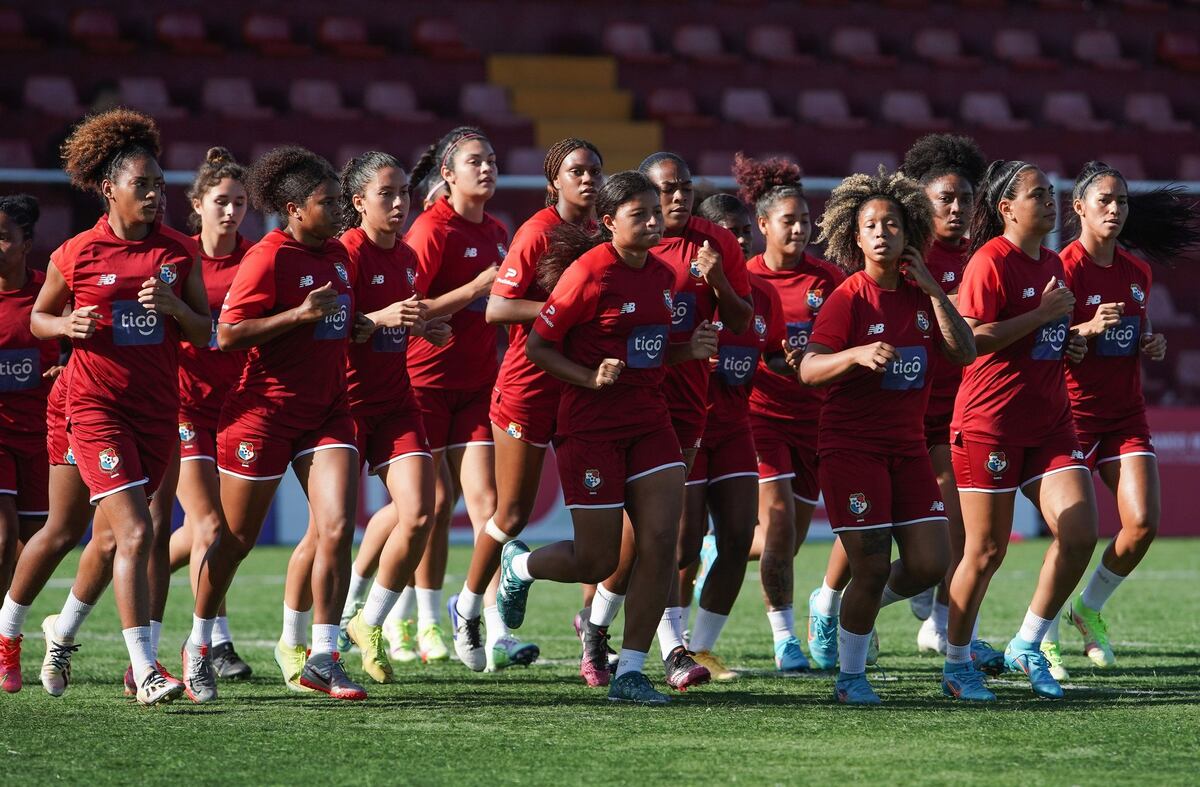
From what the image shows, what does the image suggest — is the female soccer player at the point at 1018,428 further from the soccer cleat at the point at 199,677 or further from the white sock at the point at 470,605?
the soccer cleat at the point at 199,677

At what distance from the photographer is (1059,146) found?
1872 cm

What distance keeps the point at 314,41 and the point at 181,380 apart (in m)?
12.7

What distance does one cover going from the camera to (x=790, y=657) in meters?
7.54

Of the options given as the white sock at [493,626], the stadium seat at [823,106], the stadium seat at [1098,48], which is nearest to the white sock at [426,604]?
the white sock at [493,626]

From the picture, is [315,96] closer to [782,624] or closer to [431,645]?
[431,645]

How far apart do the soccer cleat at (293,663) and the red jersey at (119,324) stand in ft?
3.70

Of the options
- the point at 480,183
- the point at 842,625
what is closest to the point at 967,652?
the point at 842,625

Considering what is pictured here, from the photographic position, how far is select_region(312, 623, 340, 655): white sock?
645 centimetres

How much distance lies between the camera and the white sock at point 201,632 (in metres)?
6.50

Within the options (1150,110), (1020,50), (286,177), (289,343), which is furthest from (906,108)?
(289,343)

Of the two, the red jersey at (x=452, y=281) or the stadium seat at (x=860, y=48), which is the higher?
the stadium seat at (x=860, y=48)

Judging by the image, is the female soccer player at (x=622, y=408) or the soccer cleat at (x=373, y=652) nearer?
the female soccer player at (x=622, y=408)

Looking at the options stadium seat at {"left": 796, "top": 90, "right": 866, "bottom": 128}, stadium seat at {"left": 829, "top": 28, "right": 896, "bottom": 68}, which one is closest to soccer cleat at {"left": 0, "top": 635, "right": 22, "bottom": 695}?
stadium seat at {"left": 796, "top": 90, "right": 866, "bottom": 128}

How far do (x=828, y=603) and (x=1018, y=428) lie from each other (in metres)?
1.56
